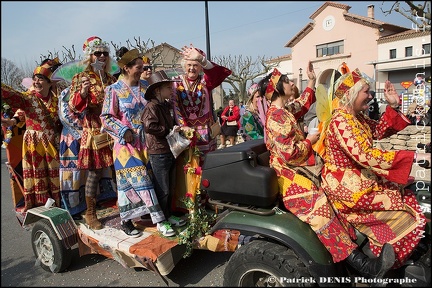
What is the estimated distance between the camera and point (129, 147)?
311cm

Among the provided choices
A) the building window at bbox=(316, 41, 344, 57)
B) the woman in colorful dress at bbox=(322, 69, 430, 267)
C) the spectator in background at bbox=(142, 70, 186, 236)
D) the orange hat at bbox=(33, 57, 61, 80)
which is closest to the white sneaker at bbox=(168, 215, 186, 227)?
the spectator in background at bbox=(142, 70, 186, 236)

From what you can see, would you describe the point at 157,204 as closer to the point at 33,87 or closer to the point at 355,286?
the point at 355,286

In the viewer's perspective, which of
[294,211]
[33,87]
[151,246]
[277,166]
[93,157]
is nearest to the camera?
[294,211]

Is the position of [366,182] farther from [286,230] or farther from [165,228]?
[165,228]

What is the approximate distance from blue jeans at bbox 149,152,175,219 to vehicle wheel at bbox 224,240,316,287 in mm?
1130

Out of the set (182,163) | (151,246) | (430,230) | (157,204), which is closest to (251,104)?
(182,163)

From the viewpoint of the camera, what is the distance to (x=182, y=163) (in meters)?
3.21

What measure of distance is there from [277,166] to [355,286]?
3.09ft

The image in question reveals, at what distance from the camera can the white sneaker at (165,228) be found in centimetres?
291

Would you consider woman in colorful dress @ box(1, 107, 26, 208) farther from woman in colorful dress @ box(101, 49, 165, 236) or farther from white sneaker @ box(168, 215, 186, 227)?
white sneaker @ box(168, 215, 186, 227)

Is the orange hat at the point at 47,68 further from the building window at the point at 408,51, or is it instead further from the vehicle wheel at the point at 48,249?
the building window at the point at 408,51

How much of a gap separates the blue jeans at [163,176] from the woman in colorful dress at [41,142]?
1.55m

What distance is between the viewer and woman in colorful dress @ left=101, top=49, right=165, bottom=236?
3.05m

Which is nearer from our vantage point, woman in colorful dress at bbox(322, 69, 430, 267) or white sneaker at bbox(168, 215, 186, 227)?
woman in colorful dress at bbox(322, 69, 430, 267)
